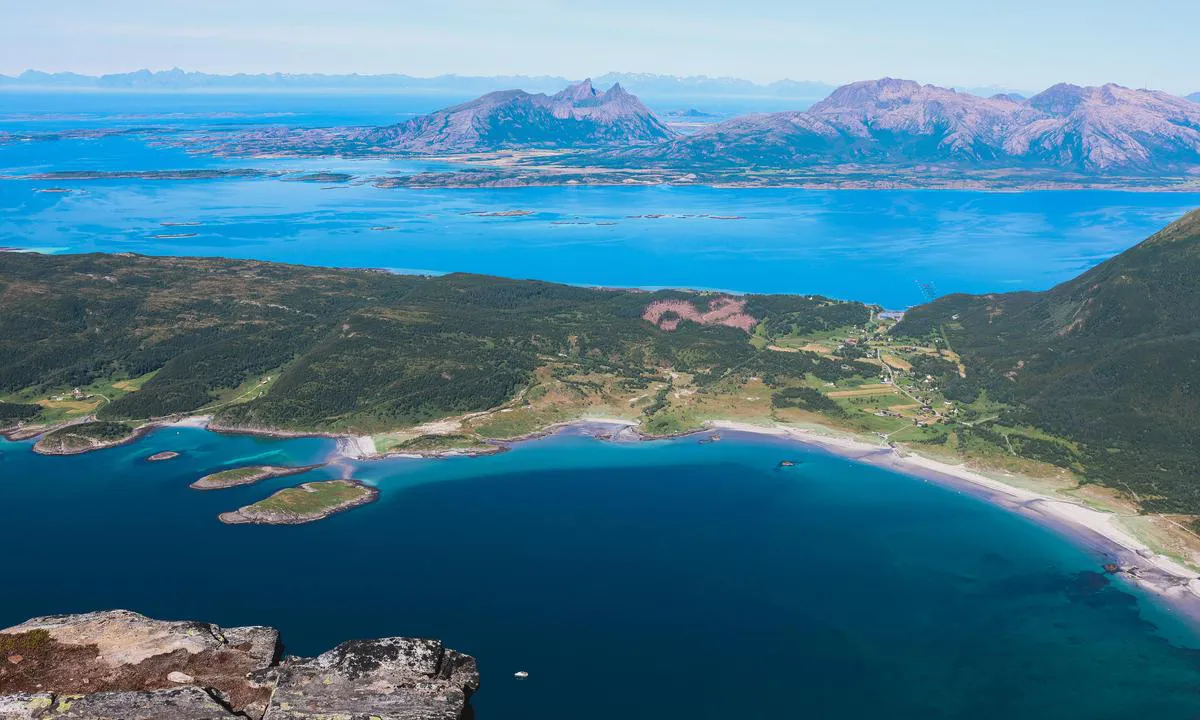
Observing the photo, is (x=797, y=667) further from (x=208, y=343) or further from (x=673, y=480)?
(x=208, y=343)

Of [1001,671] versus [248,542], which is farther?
[248,542]

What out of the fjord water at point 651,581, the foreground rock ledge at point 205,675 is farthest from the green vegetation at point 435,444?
the foreground rock ledge at point 205,675

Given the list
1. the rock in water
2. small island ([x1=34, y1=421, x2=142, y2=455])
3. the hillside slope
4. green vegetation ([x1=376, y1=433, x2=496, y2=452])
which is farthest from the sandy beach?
small island ([x1=34, y1=421, x2=142, y2=455])

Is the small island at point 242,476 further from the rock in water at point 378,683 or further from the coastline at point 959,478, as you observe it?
the rock in water at point 378,683

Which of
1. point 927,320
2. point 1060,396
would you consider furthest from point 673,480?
point 927,320

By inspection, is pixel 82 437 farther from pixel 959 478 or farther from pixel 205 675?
pixel 959 478

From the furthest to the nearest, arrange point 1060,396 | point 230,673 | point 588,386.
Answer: point 588,386 → point 1060,396 → point 230,673

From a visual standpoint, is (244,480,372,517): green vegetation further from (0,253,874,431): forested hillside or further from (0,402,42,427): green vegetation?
(0,402,42,427): green vegetation
